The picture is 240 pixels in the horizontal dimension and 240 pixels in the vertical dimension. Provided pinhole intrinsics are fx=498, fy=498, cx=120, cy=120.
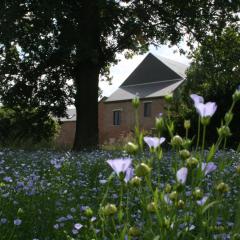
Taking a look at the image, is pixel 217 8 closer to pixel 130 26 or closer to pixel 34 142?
pixel 130 26

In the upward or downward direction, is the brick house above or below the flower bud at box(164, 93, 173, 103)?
below

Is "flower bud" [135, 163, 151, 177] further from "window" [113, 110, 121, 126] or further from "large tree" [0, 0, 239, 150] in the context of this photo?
"window" [113, 110, 121, 126]

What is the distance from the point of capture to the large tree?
15.8 meters

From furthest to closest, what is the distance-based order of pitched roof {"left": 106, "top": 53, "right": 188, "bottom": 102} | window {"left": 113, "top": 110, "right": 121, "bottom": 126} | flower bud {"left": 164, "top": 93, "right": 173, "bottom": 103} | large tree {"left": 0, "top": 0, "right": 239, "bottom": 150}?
window {"left": 113, "top": 110, "right": 121, "bottom": 126} < pitched roof {"left": 106, "top": 53, "right": 188, "bottom": 102} < large tree {"left": 0, "top": 0, "right": 239, "bottom": 150} < flower bud {"left": 164, "top": 93, "right": 173, "bottom": 103}

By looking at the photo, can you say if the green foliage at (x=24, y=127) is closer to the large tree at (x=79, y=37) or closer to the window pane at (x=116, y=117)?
the large tree at (x=79, y=37)

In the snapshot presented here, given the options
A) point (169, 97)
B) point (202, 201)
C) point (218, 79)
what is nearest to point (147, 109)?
point (218, 79)

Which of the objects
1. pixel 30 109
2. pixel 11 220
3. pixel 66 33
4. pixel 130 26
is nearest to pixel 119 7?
pixel 130 26

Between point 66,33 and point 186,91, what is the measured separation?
32.8 feet

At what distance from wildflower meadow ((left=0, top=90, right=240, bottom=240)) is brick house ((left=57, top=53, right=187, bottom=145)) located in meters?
35.3

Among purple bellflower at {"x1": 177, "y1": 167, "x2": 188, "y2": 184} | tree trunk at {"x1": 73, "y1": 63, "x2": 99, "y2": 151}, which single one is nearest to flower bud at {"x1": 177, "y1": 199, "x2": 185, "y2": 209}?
purple bellflower at {"x1": 177, "y1": 167, "x2": 188, "y2": 184}

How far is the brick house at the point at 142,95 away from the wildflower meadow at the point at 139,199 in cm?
3529

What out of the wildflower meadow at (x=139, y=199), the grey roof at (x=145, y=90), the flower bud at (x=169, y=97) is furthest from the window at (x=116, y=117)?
the flower bud at (x=169, y=97)

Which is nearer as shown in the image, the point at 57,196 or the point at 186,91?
the point at 57,196

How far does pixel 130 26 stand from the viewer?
1611 centimetres
